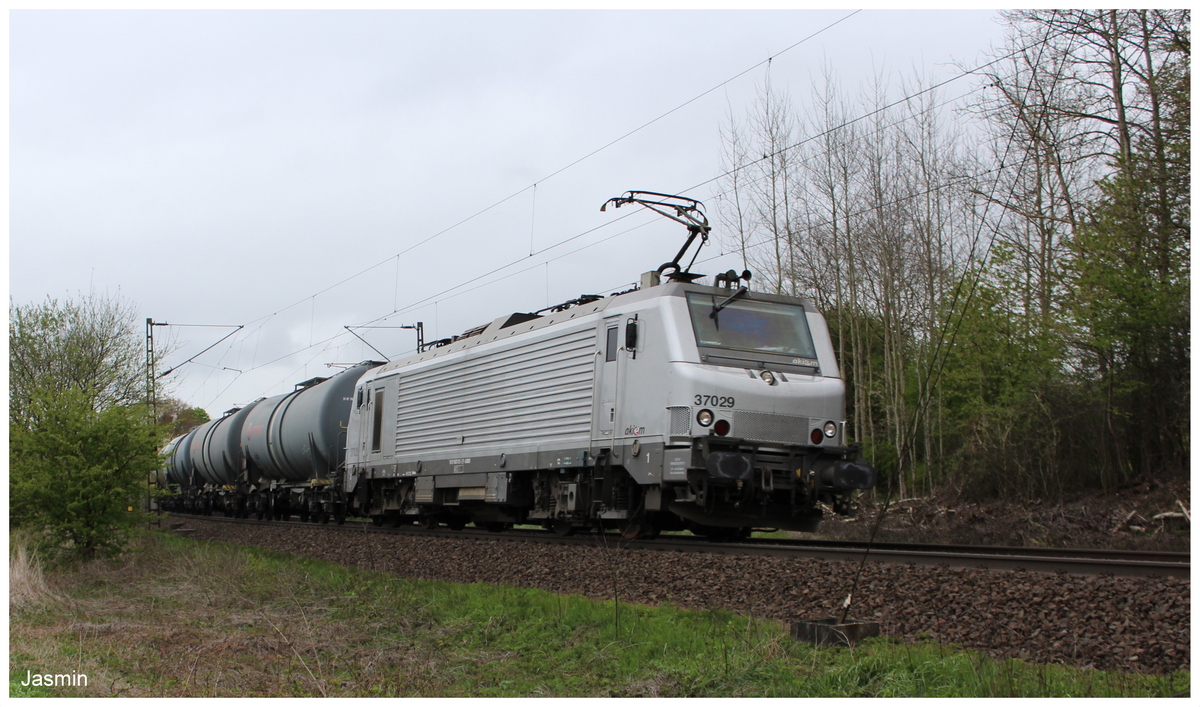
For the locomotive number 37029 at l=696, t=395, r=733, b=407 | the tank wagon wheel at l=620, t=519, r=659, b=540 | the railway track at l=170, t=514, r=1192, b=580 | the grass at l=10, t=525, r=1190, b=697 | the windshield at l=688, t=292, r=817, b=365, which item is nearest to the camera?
the grass at l=10, t=525, r=1190, b=697

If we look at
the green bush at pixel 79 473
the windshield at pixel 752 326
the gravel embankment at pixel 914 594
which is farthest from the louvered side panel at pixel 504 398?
the green bush at pixel 79 473

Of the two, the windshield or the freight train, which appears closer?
the freight train

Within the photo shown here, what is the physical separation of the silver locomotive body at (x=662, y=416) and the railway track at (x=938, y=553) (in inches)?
13.8

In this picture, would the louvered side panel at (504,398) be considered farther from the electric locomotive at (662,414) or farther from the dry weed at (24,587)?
the dry weed at (24,587)

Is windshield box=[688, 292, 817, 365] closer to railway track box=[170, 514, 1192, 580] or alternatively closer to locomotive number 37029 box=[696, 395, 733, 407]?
locomotive number 37029 box=[696, 395, 733, 407]

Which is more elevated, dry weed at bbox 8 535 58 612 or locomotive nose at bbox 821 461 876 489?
locomotive nose at bbox 821 461 876 489

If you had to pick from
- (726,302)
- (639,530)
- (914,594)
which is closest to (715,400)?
(726,302)

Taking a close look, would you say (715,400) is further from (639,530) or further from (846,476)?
(639,530)

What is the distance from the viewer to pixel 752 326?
12.7 meters

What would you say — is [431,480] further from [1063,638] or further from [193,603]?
[1063,638]

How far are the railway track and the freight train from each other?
359mm

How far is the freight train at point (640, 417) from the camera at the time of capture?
1170cm

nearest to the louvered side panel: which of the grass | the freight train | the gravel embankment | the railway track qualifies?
the freight train

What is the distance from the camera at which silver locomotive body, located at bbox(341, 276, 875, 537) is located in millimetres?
11648
